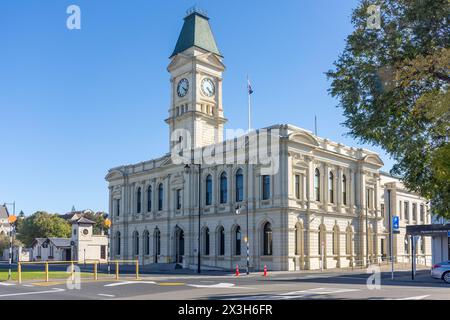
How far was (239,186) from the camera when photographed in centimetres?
5094

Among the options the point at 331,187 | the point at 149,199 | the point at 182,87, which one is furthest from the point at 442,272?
the point at 149,199

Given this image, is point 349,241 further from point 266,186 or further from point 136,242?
point 136,242

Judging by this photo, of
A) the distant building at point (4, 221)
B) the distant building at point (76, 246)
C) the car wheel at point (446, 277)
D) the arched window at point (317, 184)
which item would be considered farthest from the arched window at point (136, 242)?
the distant building at point (4, 221)

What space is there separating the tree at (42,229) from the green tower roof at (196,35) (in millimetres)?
50155

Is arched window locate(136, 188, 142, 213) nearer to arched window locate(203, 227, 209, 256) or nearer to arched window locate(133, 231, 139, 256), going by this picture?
arched window locate(133, 231, 139, 256)

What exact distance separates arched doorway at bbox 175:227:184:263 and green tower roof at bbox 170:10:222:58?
70.3ft

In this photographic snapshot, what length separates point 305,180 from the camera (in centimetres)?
4912

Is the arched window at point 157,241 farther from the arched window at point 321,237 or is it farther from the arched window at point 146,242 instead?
the arched window at point 321,237

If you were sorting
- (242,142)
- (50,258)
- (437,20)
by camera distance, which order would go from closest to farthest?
(437,20), (242,142), (50,258)

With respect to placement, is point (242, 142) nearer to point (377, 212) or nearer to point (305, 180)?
point (305, 180)

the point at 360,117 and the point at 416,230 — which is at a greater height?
the point at 360,117

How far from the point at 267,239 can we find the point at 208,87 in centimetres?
2165
